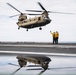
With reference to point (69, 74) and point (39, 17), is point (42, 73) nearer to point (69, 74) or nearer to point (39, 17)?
point (69, 74)

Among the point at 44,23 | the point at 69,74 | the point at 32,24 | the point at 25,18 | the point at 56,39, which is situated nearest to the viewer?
the point at 69,74

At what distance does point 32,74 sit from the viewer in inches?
327

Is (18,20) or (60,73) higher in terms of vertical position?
(18,20)

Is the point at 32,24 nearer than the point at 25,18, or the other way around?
the point at 32,24

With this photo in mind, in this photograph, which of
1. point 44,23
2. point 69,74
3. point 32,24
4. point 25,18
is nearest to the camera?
point 69,74

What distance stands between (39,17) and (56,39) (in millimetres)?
28191

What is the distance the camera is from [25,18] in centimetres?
7369

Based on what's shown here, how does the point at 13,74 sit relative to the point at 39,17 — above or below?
below

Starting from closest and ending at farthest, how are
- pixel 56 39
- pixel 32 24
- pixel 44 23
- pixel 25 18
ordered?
pixel 56 39 < pixel 44 23 < pixel 32 24 < pixel 25 18

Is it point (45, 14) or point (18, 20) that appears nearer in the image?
point (45, 14)

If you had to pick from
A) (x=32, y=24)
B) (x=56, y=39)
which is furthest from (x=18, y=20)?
(x=56, y=39)

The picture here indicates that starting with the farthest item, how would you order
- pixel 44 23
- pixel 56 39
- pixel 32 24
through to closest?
1. pixel 32 24
2. pixel 44 23
3. pixel 56 39

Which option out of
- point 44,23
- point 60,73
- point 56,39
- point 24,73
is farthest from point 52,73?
point 44,23

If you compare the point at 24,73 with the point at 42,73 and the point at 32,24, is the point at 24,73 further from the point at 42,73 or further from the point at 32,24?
the point at 32,24
